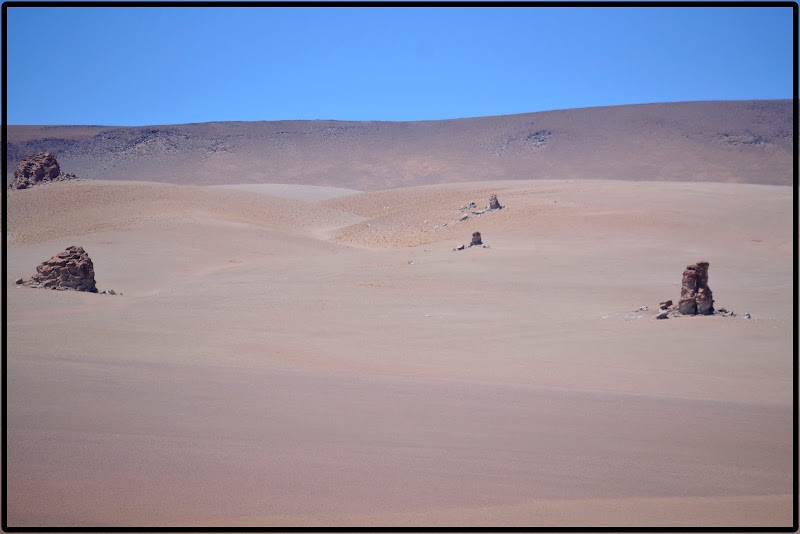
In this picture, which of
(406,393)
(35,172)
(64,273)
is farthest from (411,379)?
(35,172)

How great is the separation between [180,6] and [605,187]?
125ft

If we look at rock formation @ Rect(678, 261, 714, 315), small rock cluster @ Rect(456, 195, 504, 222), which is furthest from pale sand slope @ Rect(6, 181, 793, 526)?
small rock cluster @ Rect(456, 195, 504, 222)

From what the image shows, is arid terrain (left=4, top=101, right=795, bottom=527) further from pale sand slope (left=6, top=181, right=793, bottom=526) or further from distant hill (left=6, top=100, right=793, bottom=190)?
distant hill (left=6, top=100, right=793, bottom=190)

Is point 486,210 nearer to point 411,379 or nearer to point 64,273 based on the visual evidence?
point 64,273

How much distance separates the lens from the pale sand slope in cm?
498

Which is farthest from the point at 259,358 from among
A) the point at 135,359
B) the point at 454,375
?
the point at 454,375

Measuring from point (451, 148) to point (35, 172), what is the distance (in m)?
71.5

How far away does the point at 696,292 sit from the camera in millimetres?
14141

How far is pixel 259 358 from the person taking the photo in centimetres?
1064

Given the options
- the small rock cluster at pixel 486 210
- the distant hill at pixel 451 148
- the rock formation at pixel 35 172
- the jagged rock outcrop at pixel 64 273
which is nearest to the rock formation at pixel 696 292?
the jagged rock outcrop at pixel 64 273

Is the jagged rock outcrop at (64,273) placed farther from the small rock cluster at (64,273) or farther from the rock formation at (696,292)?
the rock formation at (696,292)

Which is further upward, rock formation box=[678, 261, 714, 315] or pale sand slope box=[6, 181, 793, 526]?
rock formation box=[678, 261, 714, 315]

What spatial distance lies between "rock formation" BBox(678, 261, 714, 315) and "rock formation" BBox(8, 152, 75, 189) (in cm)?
3748

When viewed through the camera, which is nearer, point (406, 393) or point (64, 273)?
point (406, 393)
